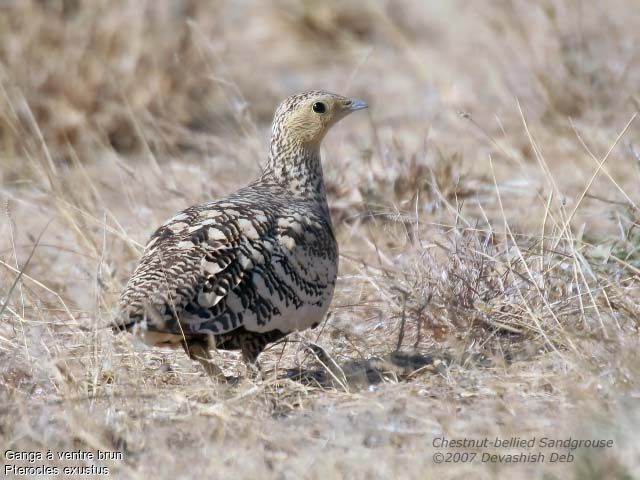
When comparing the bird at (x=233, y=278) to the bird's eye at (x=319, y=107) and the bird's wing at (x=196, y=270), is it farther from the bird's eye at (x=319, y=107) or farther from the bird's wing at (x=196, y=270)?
the bird's eye at (x=319, y=107)

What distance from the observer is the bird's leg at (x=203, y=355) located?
12.9 feet

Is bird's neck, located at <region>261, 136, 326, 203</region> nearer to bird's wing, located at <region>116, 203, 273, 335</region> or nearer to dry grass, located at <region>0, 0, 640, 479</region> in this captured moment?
dry grass, located at <region>0, 0, 640, 479</region>

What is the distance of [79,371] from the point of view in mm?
4078

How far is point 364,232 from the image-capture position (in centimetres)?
594

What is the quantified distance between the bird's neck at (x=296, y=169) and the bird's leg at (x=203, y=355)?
961 millimetres

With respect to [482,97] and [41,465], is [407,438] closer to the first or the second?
[41,465]

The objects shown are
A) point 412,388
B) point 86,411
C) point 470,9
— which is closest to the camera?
point 86,411

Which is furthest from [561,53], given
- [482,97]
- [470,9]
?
[470,9]

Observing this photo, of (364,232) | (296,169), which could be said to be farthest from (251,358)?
(364,232)

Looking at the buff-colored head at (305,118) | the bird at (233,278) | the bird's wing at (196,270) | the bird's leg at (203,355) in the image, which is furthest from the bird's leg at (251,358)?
the buff-colored head at (305,118)

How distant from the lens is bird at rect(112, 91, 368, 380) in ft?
12.0

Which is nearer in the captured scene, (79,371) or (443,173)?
(79,371)

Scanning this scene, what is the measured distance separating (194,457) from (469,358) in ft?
3.76

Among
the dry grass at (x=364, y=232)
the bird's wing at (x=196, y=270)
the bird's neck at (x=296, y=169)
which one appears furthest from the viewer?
the bird's neck at (x=296, y=169)
